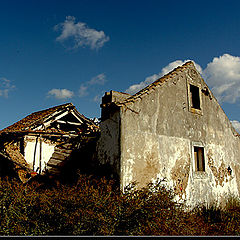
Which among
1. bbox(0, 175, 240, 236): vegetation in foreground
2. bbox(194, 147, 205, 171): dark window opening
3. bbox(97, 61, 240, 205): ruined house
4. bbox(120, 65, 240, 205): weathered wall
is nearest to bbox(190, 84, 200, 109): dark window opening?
bbox(97, 61, 240, 205): ruined house

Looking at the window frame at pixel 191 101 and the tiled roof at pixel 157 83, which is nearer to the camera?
the tiled roof at pixel 157 83

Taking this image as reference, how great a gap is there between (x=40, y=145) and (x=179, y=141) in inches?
272

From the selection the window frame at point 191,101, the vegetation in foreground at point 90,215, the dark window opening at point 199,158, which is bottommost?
the vegetation in foreground at point 90,215

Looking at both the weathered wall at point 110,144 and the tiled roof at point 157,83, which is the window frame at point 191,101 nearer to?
the tiled roof at point 157,83

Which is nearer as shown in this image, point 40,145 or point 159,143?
point 159,143

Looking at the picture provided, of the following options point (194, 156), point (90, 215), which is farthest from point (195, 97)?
point (90, 215)

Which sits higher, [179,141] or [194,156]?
[179,141]

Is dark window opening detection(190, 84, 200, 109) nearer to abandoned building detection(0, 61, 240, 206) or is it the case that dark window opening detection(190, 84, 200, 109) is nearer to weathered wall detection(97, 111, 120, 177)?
abandoned building detection(0, 61, 240, 206)

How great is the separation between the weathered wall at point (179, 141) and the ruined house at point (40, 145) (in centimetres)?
259

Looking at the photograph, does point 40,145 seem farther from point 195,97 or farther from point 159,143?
point 195,97

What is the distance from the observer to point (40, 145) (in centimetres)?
1181

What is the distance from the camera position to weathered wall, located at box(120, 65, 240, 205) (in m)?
7.23

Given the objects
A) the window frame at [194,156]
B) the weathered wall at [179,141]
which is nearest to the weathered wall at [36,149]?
the weathered wall at [179,141]

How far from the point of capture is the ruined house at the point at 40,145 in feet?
30.9
